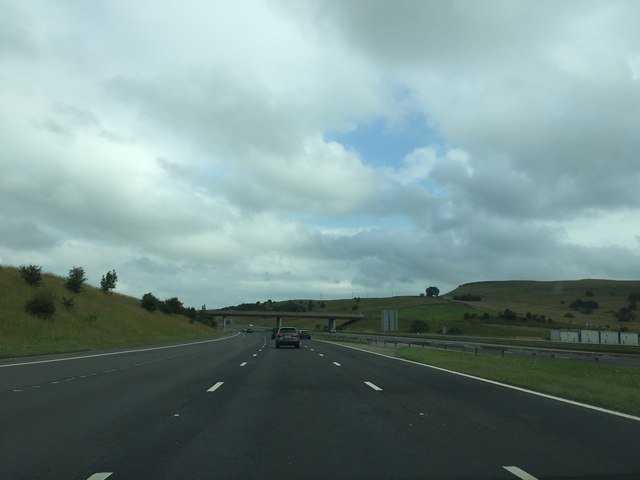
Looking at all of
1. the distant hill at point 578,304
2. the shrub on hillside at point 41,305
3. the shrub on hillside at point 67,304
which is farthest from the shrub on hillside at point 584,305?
the shrub on hillside at point 41,305

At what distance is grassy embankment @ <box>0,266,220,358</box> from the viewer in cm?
4116

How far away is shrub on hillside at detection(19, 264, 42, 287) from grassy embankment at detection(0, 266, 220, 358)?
51cm

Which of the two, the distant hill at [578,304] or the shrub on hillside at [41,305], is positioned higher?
the distant hill at [578,304]

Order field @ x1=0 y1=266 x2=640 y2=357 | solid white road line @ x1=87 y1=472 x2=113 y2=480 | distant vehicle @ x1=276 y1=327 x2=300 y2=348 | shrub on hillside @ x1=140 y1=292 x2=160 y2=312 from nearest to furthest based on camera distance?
solid white road line @ x1=87 y1=472 x2=113 y2=480 < field @ x1=0 y1=266 x2=640 y2=357 < distant vehicle @ x1=276 y1=327 x2=300 y2=348 < shrub on hillside @ x1=140 y1=292 x2=160 y2=312

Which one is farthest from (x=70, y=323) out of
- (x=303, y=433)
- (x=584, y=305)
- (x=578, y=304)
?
(x=578, y=304)

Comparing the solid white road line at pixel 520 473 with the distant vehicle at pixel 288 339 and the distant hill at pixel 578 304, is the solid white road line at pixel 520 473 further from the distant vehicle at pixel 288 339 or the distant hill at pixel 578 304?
the distant hill at pixel 578 304

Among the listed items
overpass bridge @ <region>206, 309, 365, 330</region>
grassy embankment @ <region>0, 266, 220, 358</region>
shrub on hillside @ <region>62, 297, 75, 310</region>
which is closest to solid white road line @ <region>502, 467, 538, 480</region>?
grassy embankment @ <region>0, 266, 220, 358</region>

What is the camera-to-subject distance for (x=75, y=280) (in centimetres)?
6925

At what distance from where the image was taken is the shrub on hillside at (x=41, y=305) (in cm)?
5056

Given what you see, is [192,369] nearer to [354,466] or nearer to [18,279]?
[354,466]

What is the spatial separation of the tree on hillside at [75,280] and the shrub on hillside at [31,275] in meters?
9.21

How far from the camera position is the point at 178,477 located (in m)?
6.76

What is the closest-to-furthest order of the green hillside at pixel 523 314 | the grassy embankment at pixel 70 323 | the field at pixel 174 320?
the grassy embankment at pixel 70 323 → the field at pixel 174 320 → the green hillside at pixel 523 314

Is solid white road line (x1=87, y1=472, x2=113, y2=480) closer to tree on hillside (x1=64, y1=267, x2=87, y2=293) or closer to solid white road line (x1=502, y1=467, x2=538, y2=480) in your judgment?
solid white road line (x1=502, y1=467, x2=538, y2=480)
